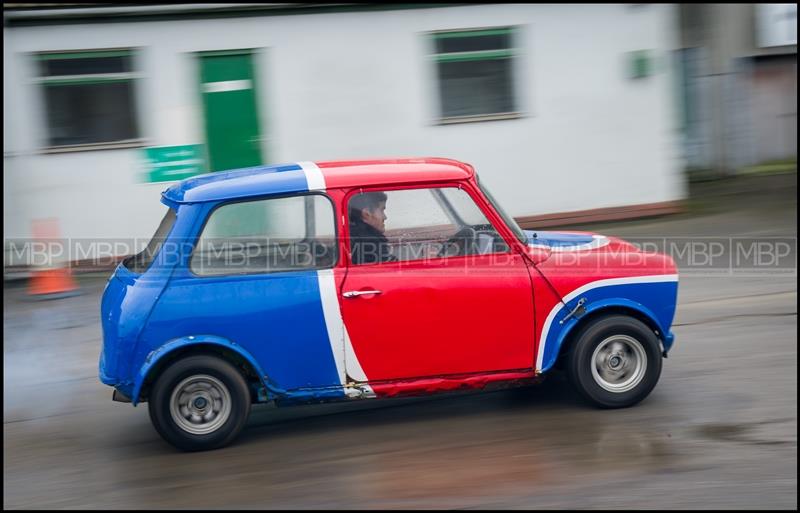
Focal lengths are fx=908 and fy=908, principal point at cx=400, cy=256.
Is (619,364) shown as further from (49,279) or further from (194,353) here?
(49,279)

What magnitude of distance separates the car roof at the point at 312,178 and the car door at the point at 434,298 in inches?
4.1

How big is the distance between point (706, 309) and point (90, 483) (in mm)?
6001

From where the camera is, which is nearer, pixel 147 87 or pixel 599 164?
pixel 147 87

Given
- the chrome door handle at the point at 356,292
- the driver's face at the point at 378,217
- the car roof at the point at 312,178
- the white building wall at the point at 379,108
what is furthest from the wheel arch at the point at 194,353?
the white building wall at the point at 379,108

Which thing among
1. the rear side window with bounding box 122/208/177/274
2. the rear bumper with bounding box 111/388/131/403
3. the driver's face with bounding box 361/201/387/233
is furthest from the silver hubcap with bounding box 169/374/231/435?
the driver's face with bounding box 361/201/387/233

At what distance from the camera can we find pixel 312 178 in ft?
19.3

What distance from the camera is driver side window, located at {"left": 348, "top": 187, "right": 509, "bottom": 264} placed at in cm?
586

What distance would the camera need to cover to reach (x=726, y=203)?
45.5ft

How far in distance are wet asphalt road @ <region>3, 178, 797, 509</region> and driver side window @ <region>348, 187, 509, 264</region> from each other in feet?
3.88

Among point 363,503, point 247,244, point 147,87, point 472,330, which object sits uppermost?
point 147,87

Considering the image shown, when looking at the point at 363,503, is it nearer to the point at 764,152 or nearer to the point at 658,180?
the point at 658,180

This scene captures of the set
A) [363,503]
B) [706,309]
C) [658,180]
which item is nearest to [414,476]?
[363,503]

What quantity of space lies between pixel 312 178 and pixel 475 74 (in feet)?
24.2

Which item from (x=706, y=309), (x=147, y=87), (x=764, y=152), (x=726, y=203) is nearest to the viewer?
(x=706, y=309)
